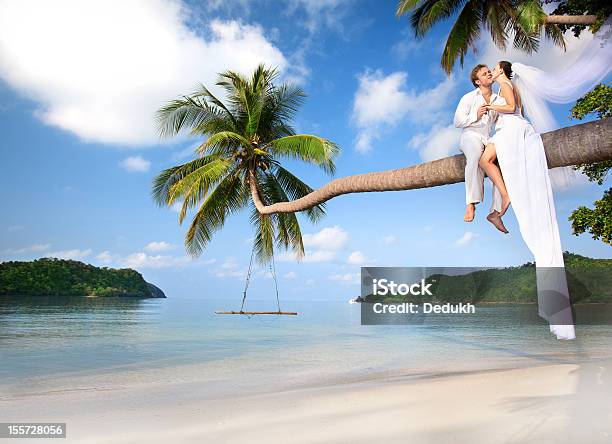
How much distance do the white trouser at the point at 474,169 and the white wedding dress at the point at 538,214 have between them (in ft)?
Answer: 0.82

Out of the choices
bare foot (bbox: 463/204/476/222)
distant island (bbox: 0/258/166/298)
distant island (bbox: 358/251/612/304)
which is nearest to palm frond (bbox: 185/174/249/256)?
bare foot (bbox: 463/204/476/222)

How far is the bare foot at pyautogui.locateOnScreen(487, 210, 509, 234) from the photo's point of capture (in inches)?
108

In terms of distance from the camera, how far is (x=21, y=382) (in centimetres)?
966

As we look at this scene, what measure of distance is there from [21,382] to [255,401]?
5.83 metres

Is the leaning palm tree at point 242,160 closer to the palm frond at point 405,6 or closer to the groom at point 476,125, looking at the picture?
the palm frond at point 405,6

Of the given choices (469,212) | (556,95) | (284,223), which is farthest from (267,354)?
Answer: (556,95)

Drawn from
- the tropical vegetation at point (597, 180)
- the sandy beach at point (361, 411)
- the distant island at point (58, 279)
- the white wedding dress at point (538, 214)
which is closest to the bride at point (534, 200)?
the white wedding dress at point (538, 214)

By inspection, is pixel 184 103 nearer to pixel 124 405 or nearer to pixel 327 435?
pixel 124 405

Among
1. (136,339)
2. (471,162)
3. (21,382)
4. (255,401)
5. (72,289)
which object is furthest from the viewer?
(72,289)

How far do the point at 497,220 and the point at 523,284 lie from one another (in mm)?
27908

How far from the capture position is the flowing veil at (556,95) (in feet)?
7.19

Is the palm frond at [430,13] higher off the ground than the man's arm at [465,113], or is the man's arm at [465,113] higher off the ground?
the palm frond at [430,13]

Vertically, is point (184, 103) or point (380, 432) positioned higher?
point (184, 103)

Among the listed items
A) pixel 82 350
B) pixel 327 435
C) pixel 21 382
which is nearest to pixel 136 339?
pixel 82 350
